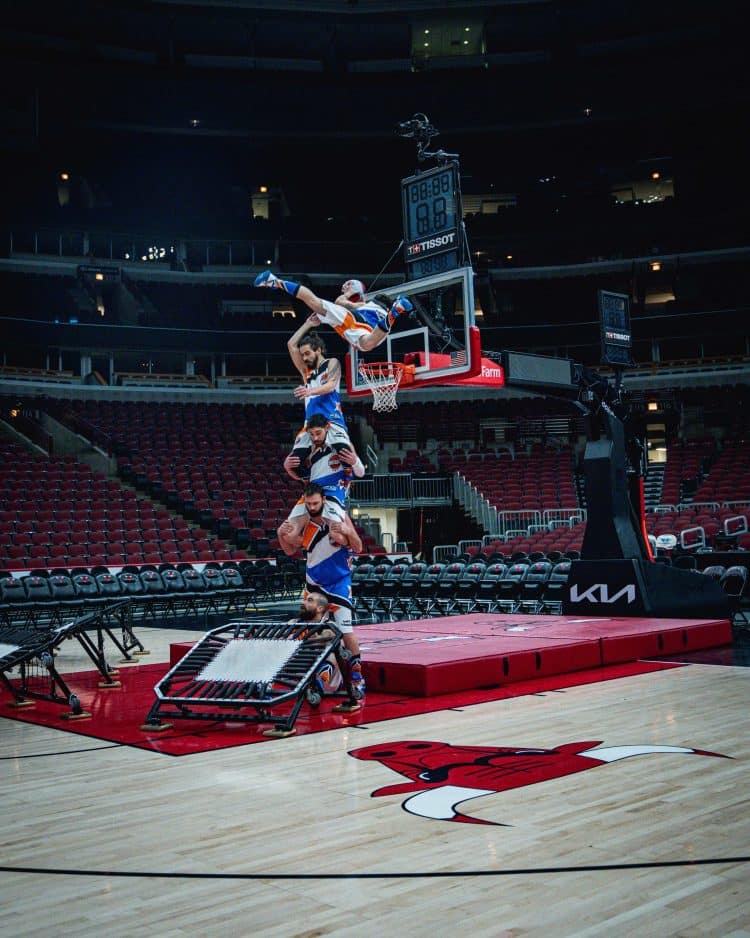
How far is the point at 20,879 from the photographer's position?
Answer: 3.36 meters

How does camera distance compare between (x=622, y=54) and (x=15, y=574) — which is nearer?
(x=15, y=574)

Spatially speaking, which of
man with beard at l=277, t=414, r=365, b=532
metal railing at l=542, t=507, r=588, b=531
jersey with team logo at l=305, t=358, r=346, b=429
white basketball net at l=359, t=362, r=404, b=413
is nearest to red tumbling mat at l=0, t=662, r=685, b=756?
man with beard at l=277, t=414, r=365, b=532

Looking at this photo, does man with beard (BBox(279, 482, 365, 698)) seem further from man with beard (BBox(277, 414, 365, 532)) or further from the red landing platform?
the red landing platform

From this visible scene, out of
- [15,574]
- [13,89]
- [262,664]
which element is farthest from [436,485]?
[262,664]

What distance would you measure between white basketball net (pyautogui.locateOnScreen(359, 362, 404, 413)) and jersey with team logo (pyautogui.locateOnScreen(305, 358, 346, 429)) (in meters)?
2.40

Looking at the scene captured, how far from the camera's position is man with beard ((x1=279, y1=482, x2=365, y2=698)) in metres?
7.34

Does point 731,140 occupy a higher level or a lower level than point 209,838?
higher

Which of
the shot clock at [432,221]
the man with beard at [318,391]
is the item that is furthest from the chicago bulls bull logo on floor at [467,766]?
the shot clock at [432,221]

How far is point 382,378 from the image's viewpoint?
10.3 m

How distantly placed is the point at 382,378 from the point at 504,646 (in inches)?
136

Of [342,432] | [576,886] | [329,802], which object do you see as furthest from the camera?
[342,432]

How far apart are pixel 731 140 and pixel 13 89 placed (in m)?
22.6

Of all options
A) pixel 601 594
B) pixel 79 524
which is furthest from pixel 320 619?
pixel 79 524

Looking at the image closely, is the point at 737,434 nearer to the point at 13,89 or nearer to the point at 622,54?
the point at 622,54
